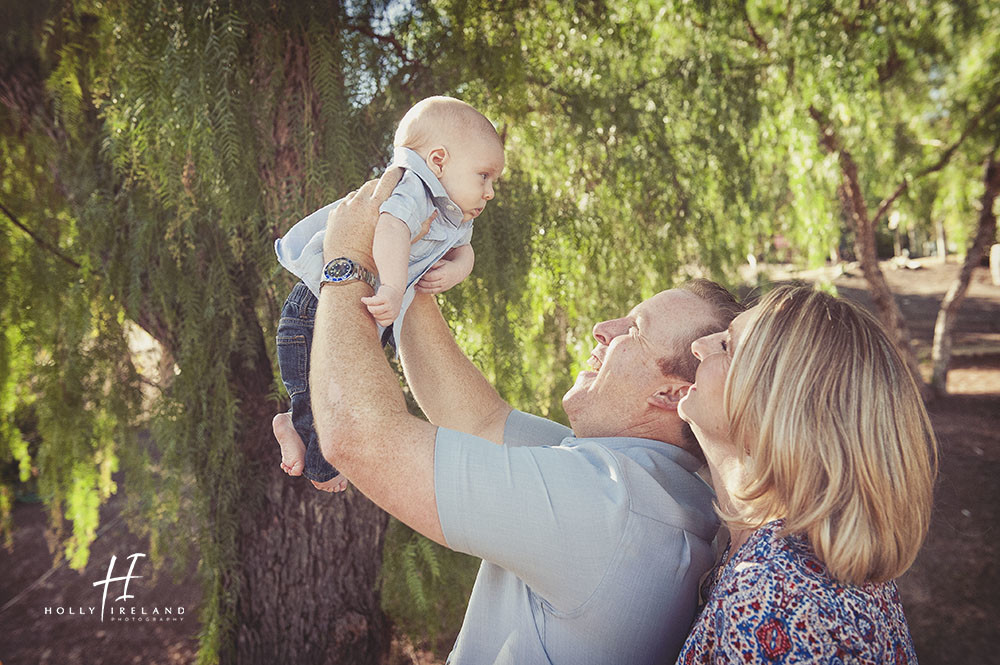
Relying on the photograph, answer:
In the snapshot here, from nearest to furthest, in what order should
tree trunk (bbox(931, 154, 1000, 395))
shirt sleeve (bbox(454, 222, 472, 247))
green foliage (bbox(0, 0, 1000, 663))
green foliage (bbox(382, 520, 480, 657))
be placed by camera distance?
shirt sleeve (bbox(454, 222, 472, 247)) → green foliage (bbox(0, 0, 1000, 663)) → green foliage (bbox(382, 520, 480, 657)) → tree trunk (bbox(931, 154, 1000, 395))

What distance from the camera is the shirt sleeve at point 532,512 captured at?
3.67ft

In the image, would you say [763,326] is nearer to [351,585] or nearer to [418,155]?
[418,155]

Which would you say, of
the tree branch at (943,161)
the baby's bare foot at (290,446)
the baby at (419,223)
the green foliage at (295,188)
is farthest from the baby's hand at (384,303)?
the tree branch at (943,161)

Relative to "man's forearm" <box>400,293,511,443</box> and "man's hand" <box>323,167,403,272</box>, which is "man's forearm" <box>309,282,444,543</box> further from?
"man's forearm" <box>400,293,511,443</box>

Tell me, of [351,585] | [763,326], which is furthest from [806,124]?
[351,585]

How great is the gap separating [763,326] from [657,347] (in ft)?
1.07

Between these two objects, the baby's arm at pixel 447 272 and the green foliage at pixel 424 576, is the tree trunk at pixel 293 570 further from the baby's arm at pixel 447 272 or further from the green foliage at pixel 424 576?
the baby's arm at pixel 447 272

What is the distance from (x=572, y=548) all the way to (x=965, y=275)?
26.4ft

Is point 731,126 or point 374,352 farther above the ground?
point 731,126

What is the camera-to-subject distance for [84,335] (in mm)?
2463

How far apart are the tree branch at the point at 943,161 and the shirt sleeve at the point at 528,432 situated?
6.02 meters

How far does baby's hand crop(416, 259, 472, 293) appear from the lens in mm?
1550

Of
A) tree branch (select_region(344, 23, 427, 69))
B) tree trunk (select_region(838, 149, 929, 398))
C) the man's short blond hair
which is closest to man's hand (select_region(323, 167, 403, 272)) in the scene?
the man's short blond hair

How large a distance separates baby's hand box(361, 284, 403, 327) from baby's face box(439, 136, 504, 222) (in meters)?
0.29
